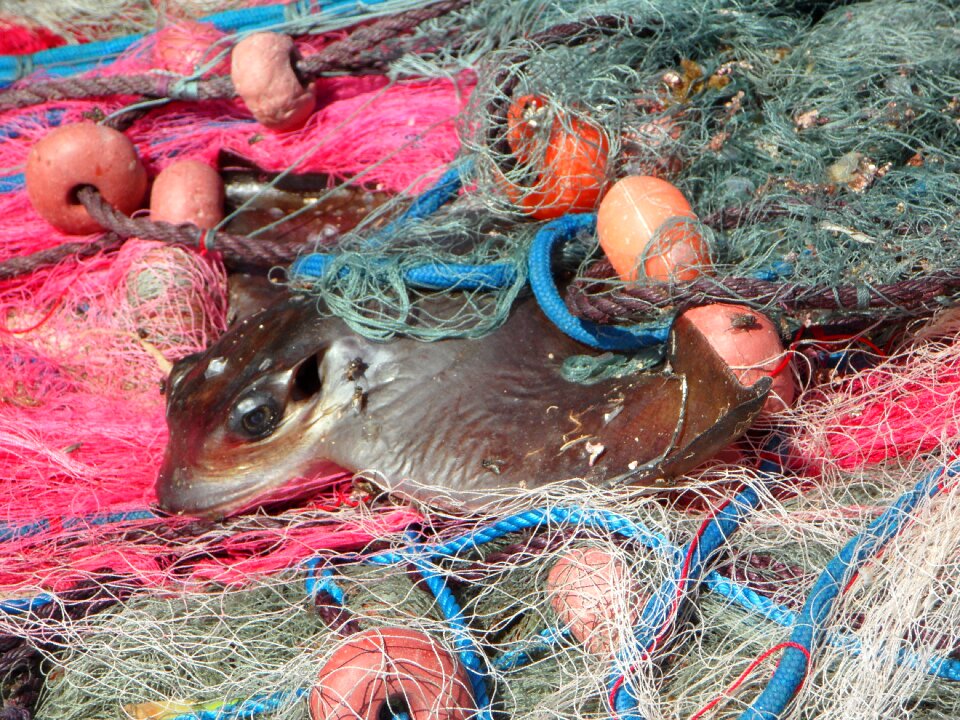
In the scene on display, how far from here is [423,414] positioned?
251cm

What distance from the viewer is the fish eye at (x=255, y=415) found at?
256 centimetres

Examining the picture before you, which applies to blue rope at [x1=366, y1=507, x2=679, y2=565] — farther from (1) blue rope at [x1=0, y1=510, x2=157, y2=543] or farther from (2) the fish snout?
(1) blue rope at [x1=0, y1=510, x2=157, y2=543]

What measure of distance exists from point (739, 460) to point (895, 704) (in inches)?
28.3

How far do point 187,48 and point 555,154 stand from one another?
6.06 ft

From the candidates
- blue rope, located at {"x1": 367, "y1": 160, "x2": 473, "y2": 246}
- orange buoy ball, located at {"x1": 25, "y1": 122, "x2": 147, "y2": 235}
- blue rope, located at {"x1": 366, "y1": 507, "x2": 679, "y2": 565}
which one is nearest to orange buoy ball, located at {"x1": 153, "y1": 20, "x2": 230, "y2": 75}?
orange buoy ball, located at {"x1": 25, "y1": 122, "x2": 147, "y2": 235}

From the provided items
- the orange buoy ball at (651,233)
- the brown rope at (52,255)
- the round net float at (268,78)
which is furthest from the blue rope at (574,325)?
the brown rope at (52,255)

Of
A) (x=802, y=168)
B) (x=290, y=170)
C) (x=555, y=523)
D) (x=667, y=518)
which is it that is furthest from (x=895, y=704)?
(x=290, y=170)

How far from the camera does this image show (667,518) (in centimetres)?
222

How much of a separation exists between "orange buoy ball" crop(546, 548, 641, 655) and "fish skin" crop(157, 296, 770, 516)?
0.72ft

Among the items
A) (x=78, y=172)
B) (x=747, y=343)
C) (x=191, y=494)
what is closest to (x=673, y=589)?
(x=747, y=343)

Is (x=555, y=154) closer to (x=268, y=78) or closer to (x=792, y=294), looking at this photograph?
(x=792, y=294)

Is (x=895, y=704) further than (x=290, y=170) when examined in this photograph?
No

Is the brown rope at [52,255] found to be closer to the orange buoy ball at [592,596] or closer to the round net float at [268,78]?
the round net float at [268,78]

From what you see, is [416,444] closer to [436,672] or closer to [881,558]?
[436,672]
